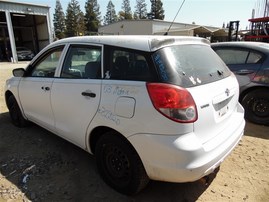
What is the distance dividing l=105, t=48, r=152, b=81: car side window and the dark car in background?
3.30 metres

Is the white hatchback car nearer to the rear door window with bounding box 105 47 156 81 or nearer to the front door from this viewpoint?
the rear door window with bounding box 105 47 156 81

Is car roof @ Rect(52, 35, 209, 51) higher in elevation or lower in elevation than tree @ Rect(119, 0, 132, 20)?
lower

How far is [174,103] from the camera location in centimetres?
216

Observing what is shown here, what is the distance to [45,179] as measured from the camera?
3061 mm

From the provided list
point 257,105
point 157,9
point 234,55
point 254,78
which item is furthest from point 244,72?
point 157,9

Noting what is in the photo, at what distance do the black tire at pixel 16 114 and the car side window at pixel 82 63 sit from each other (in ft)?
6.09

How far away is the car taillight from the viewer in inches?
84.7

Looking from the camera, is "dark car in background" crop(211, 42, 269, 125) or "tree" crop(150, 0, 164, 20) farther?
"tree" crop(150, 0, 164, 20)

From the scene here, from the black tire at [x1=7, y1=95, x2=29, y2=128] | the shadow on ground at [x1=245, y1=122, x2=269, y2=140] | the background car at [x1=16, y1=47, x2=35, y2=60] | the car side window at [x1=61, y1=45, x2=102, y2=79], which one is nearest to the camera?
the car side window at [x1=61, y1=45, x2=102, y2=79]

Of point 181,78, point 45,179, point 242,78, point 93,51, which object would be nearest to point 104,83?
point 93,51

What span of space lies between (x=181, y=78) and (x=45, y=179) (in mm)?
2128

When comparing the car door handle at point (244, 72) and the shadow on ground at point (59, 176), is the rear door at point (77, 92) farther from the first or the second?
the car door handle at point (244, 72)

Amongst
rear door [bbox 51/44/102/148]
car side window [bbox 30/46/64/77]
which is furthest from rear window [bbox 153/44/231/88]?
car side window [bbox 30/46/64/77]

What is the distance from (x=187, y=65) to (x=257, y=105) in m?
3.13
